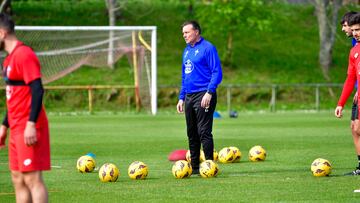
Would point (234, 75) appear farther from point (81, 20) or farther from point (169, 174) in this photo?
point (169, 174)

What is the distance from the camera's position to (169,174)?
1484cm

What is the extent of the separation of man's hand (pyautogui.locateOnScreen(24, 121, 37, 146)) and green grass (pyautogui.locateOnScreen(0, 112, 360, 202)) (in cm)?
298

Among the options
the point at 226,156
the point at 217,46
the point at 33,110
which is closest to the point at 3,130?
the point at 33,110

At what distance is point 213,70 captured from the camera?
14305 millimetres

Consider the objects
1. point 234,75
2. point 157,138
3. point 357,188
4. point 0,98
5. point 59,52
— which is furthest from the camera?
point 234,75

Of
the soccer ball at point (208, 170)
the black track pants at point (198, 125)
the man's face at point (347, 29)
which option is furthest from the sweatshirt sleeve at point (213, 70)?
the man's face at point (347, 29)

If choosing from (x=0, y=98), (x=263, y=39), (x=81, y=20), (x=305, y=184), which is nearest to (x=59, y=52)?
(x=0, y=98)

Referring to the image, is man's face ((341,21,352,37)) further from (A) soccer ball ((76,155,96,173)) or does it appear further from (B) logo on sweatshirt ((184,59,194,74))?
(A) soccer ball ((76,155,96,173))

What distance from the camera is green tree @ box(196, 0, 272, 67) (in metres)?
47.9

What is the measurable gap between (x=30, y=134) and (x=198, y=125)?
20.0 ft

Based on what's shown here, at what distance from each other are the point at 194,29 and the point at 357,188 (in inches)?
144

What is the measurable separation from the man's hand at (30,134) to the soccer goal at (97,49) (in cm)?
2772

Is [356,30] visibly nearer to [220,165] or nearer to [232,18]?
[220,165]

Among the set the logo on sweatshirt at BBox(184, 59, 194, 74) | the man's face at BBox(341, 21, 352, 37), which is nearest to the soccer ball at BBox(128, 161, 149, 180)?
the logo on sweatshirt at BBox(184, 59, 194, 74)
